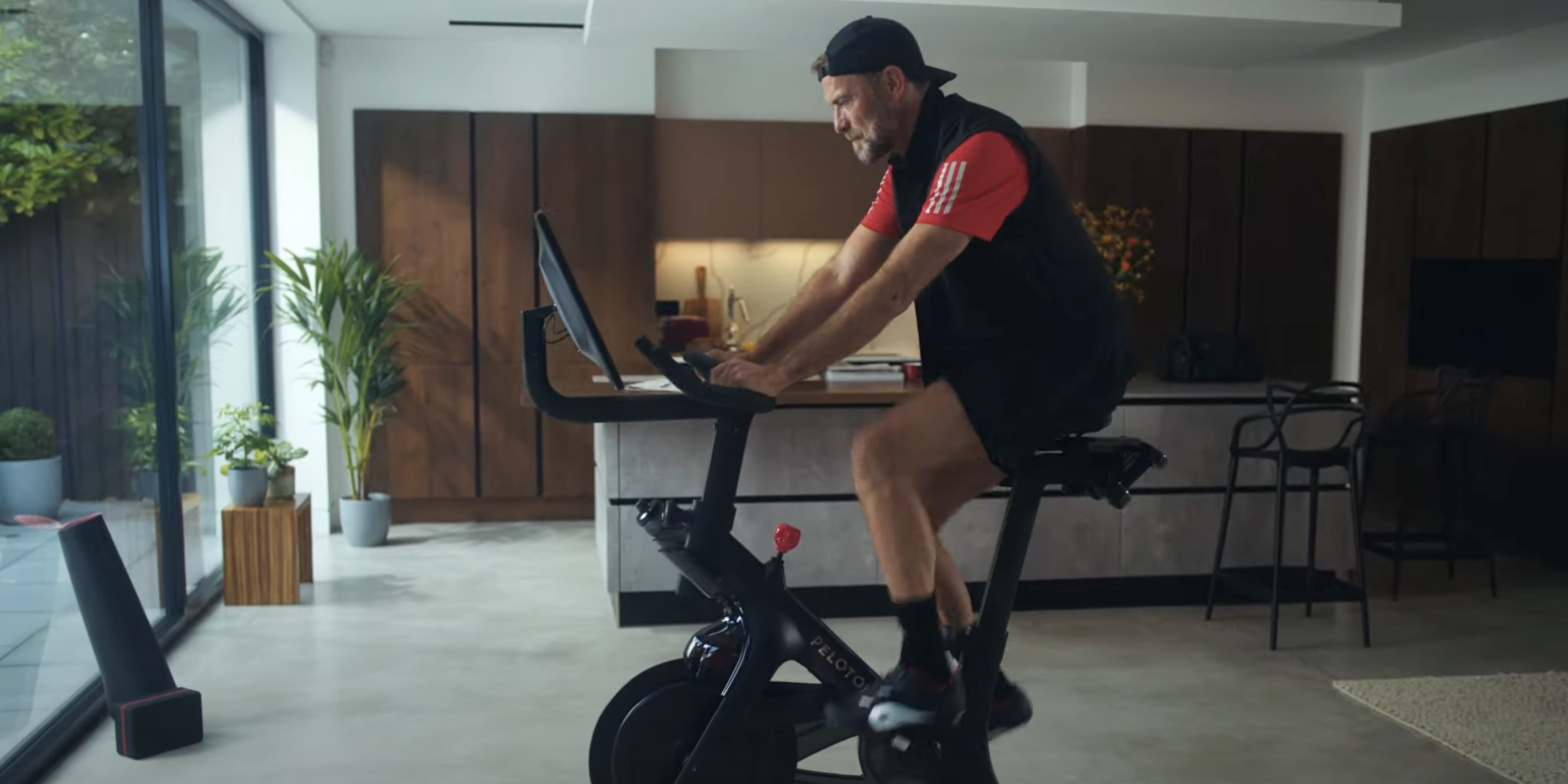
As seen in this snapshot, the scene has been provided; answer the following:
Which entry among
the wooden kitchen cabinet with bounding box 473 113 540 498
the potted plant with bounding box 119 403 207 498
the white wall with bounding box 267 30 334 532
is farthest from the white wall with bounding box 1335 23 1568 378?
the potted plant with bounding box 119 403 207 498

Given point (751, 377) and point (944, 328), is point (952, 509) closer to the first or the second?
point (944, 328)

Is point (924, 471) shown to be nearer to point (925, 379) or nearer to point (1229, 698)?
point (925, 379)

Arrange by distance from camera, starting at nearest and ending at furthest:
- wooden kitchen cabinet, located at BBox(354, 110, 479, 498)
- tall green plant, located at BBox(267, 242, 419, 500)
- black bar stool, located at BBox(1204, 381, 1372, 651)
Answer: black bar stool, located at BBox(1204, 381, 1372, 651) < tall green plant, located at BBox(267, 242, 419, 500) < wooden kitchen cabinet, located at BBox(354, 110, 479, 498)

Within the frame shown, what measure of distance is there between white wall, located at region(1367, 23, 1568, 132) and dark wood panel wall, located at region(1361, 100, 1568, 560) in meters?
0.16

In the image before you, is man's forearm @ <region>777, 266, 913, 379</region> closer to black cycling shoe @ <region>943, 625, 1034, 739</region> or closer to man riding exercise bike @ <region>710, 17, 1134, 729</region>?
man riding exercise bike @ <region>710, 17, 1134, 729</region>

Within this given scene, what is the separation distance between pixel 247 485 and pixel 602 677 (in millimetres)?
1826

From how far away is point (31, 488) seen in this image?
3.44 metres

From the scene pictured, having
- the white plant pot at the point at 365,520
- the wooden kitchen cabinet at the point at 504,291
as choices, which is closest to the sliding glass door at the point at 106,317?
the white plant pot at the point at 365,520

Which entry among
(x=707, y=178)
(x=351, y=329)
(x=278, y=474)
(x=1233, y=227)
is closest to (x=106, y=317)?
(x=278, y=474)

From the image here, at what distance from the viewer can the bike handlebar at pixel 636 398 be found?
2336 millimetres

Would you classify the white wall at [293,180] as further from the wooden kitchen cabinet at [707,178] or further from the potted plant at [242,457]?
the wooden kitchen cabinet at [707,178]

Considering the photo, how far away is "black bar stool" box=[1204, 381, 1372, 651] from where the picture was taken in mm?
4703

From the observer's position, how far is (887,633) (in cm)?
491

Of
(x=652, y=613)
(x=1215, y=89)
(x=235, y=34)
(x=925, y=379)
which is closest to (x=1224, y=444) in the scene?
(x=652, y=613)
